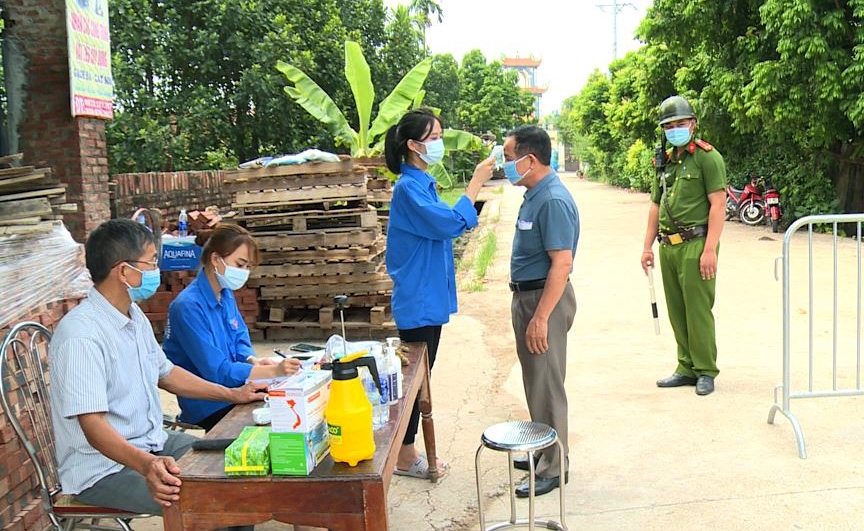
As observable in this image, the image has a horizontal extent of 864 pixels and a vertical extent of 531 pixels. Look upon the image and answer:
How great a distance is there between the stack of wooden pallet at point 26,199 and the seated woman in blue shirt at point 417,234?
167 centimetres

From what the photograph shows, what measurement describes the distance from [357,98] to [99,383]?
1017 centimetres

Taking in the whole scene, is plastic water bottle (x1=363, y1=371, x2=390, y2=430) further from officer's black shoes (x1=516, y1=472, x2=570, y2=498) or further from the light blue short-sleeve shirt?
officer's black shoes (x1=516, y1=472, x2=570, y2=498)

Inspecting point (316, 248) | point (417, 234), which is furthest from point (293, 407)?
point (316, 248)

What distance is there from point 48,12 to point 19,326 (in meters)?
3.39

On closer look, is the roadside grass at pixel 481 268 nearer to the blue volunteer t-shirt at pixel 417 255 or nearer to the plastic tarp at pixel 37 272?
the blue volunteer t-shirt at pixel 417 255

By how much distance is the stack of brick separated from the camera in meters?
7.41

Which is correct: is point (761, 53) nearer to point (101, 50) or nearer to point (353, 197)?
point (353, 197)

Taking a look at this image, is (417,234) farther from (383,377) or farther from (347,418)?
(347,418)

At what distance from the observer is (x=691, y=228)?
17.1 ft

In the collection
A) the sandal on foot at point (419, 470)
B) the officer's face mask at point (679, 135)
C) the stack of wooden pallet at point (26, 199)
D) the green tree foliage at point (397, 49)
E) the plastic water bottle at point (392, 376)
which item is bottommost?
the sandal on foot at point (419, 470)

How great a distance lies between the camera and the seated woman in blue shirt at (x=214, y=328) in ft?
10.9

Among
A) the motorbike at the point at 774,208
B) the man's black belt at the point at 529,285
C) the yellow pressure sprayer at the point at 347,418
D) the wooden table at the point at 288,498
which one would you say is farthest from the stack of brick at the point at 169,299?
the motorbike at the point at 774,208

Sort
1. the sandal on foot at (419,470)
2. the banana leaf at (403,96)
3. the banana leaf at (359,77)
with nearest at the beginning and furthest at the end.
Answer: the sandal on foot at (419,470) < the banana leaf at (359,77) < the banana leaf at (403,96)

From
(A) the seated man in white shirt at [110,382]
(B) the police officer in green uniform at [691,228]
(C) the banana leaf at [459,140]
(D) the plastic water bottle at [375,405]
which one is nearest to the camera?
(A) the seated man in white shirt at [110,382]
